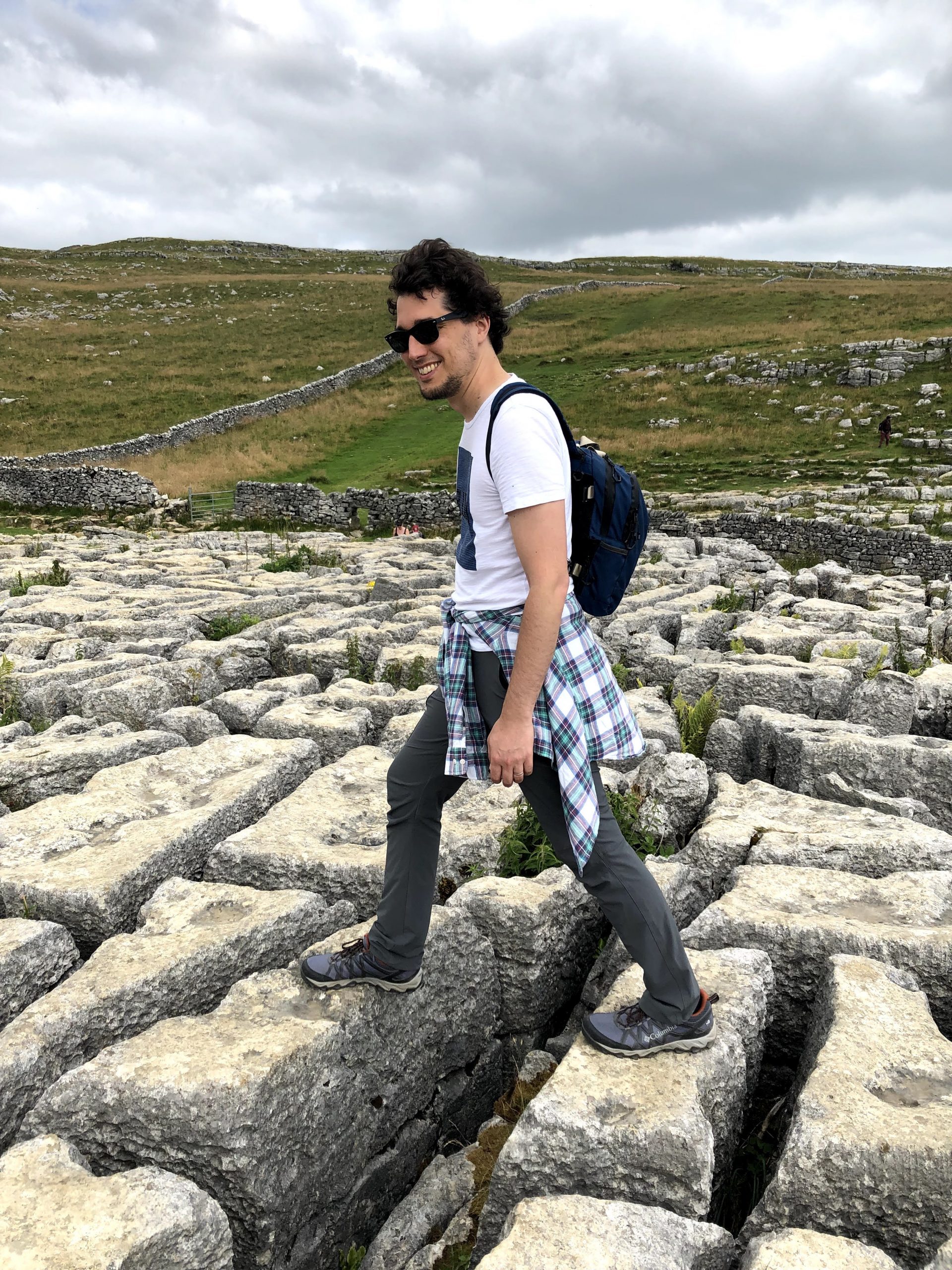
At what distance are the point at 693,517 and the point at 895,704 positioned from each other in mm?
16175

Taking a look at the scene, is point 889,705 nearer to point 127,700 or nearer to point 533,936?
point 533,936

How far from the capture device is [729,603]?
1083 centimetres

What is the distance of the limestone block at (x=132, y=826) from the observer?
13.6 feet

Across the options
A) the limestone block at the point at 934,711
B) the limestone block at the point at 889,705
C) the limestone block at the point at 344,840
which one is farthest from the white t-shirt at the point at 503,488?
the limestone block at the point at 934,711

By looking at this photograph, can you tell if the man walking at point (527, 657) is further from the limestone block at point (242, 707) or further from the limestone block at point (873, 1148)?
the limestone block at point (242, 707)

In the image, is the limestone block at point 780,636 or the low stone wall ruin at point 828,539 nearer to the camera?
the limestone block at point 780,636

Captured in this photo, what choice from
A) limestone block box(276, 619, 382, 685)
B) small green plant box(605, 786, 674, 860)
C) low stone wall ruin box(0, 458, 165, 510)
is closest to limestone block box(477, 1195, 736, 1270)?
small green plant box(605, 786, 674, 860)

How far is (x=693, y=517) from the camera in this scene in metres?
22.0

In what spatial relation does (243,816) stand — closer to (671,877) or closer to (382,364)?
Result: (671,877)

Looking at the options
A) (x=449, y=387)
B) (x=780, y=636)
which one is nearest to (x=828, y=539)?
(x=780, y=636)

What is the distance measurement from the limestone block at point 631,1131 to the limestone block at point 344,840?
1.39 m

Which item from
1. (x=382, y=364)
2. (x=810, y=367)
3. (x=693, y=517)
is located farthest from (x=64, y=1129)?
(x=382, y=364)

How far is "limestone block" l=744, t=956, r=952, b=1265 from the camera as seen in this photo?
247cm

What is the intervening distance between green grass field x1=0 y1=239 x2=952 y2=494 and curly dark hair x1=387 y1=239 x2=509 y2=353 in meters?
24.9
